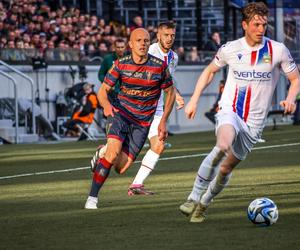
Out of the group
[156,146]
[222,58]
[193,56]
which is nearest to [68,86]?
[193,56]

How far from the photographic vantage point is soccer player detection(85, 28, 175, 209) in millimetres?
14023

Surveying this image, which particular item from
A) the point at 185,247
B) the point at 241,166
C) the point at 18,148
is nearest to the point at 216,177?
the point at 185,247

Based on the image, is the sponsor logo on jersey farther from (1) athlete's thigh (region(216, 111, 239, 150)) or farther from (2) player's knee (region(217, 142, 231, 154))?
(2) player's knee (region(217, 142, 231, 154))

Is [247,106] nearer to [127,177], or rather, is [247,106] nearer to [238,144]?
[238,144]

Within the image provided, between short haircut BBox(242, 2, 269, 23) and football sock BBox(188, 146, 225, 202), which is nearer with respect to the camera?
football sock BBox(188, 146, 225, 202)

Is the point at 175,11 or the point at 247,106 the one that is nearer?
the point at 247,106

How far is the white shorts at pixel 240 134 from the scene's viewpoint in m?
12.1

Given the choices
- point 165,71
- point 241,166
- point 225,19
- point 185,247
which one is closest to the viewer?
point 185,247

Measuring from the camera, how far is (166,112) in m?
14.2

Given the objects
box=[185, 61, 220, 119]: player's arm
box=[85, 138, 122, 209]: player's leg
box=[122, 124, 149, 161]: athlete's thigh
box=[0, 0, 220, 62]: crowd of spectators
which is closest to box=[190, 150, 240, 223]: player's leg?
box=[185, 61, 220, 119]: player's arm

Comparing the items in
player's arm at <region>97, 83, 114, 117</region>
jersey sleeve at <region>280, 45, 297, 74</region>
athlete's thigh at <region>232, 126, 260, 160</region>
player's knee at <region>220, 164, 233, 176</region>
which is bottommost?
Result: player's knee at <region>220, 164, 233, 176</region>

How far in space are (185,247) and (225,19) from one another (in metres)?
33.3

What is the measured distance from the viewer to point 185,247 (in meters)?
10.2

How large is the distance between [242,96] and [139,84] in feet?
7.42
